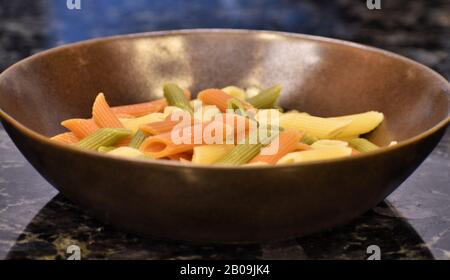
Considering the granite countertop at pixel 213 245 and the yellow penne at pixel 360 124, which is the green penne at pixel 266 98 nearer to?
the yellow penne at pixel 360 124

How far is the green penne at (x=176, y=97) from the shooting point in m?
1.48

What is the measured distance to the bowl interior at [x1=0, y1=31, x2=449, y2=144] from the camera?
1.39 m

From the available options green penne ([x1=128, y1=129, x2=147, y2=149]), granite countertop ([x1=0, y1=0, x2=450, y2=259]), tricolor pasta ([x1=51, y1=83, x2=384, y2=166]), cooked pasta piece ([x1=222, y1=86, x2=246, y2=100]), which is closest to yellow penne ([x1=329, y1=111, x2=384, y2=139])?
tricolor pasta ([x1=51, y1=83, x2=384, y2=166])

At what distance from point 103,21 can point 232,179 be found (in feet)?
5.79

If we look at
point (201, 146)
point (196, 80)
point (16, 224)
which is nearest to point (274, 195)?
point (201, 146)

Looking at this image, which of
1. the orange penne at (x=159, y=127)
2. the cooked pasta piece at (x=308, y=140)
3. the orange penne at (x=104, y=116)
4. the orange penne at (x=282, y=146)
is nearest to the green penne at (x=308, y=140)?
the cooked pasta piece at (x=308, y=140)

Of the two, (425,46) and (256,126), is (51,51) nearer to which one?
(256,126)

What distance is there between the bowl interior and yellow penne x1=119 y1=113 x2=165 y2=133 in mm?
136

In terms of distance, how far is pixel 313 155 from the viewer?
3.88 feet

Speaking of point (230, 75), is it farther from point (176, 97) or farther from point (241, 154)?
point (241, 154)

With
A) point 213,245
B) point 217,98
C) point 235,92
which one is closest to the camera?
point 213,245

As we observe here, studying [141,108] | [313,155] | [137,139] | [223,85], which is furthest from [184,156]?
[223,85]

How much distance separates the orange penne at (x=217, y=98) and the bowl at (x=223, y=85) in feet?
0.46

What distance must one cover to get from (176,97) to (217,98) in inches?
3.4
